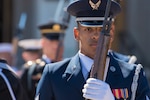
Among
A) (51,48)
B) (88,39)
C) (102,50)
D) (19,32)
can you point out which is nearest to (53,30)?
(51,48)

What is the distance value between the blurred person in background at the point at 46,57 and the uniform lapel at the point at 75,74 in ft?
7.88

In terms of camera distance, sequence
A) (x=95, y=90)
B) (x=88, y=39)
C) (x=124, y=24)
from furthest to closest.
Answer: (x=124, y=24) → (x=88, y=39) → (x=95, y=90)

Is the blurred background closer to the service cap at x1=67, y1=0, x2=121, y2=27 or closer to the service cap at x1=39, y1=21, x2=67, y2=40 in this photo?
the service cap at x1=39, y1=21, x2=67, y2=40

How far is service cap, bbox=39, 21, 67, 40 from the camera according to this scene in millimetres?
7505

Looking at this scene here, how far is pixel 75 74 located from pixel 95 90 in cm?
48

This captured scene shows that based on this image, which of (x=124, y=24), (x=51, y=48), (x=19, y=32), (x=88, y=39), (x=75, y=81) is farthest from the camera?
(x=124, y=24)

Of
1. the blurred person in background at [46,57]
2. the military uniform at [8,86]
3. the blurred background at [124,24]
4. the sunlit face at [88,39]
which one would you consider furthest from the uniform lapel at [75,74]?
the blurred background at [124,24]

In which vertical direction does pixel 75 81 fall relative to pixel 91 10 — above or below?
below

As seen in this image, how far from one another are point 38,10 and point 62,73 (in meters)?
7.79

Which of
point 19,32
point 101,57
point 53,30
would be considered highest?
point 101,57

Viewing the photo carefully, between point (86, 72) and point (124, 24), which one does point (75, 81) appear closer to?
point (86, 72)

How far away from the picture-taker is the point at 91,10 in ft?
14.6

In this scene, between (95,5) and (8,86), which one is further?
(8,86)

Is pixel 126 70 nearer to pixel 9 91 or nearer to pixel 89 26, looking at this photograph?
pixel 89 26
